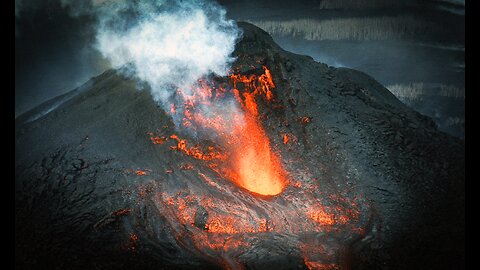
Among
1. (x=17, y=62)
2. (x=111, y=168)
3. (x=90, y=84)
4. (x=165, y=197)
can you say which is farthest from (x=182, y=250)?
(x=17, y=62)

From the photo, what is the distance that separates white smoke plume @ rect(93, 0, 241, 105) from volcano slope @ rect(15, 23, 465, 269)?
0.25 metres

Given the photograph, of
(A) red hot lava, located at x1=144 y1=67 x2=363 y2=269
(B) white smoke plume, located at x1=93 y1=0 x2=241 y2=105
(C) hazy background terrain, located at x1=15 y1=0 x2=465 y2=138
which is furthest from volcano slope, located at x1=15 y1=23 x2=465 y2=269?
(C) hazy background terrain, located at x1=15 y1=0 x2=465 y2=138

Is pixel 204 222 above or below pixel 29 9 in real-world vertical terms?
below

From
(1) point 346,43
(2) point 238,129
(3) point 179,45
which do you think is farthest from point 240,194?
(1) point 346,43

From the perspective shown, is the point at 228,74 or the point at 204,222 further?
the point at 228,74

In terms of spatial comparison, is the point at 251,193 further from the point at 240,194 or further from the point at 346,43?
the point at 346,43

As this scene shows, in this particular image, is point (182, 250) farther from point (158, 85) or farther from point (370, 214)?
point (158, 85)

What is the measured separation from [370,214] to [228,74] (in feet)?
9.26

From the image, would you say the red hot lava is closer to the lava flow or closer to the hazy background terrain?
the lava flow

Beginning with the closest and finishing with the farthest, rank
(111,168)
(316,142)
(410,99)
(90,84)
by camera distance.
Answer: (111,168) < (316,142) < (90,84) < (410,99)

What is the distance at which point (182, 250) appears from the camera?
161 inches

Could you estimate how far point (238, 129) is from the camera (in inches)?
229

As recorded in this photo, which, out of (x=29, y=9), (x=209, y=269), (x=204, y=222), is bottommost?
(x=209, y=269)

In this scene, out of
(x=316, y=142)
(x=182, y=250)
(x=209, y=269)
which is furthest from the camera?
(x=316, y=142)
